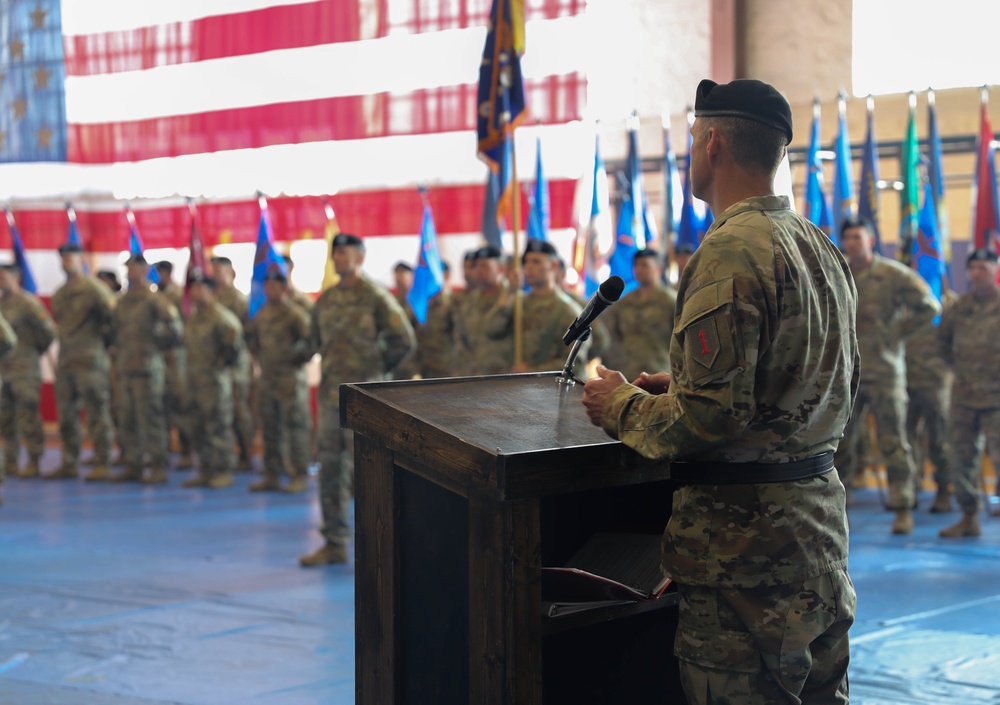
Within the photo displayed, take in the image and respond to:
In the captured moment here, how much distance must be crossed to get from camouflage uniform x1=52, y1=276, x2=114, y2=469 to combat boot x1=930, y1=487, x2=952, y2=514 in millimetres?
6135

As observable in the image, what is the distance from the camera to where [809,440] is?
1791 millimetres

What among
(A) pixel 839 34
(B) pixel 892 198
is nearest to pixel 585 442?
(B) pixel 892 198

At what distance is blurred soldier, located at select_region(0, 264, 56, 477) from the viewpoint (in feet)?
28.1

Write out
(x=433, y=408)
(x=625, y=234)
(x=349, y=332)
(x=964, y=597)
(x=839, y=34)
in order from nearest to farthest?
1. (x=433, y=408)
2. (x=964, y=597)
3. (x=349, y=332)
4. (x=625, y=234)
5. (x=839, y=34)

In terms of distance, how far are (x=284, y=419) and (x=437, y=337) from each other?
1311mm

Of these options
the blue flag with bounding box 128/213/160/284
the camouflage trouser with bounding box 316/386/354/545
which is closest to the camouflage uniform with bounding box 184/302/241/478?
the blue flag with bounding box 128/213/160/284

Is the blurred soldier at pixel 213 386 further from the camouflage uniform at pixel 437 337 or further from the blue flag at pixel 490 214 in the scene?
the blue flag at pixel 490 214

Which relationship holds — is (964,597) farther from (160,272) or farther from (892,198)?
(160,272)

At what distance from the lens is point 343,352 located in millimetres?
5449

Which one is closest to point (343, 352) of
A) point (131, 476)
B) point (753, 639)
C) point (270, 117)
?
point (131, 476)

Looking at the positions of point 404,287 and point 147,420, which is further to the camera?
point 404,287

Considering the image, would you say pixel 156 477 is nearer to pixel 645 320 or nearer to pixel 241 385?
pixel 241 385

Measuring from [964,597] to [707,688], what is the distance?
3246mm

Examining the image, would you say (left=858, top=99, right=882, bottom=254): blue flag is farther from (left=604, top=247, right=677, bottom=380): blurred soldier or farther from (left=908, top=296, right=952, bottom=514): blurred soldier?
(left=604, top=247, right=677, bottom=380): blurred soldier
